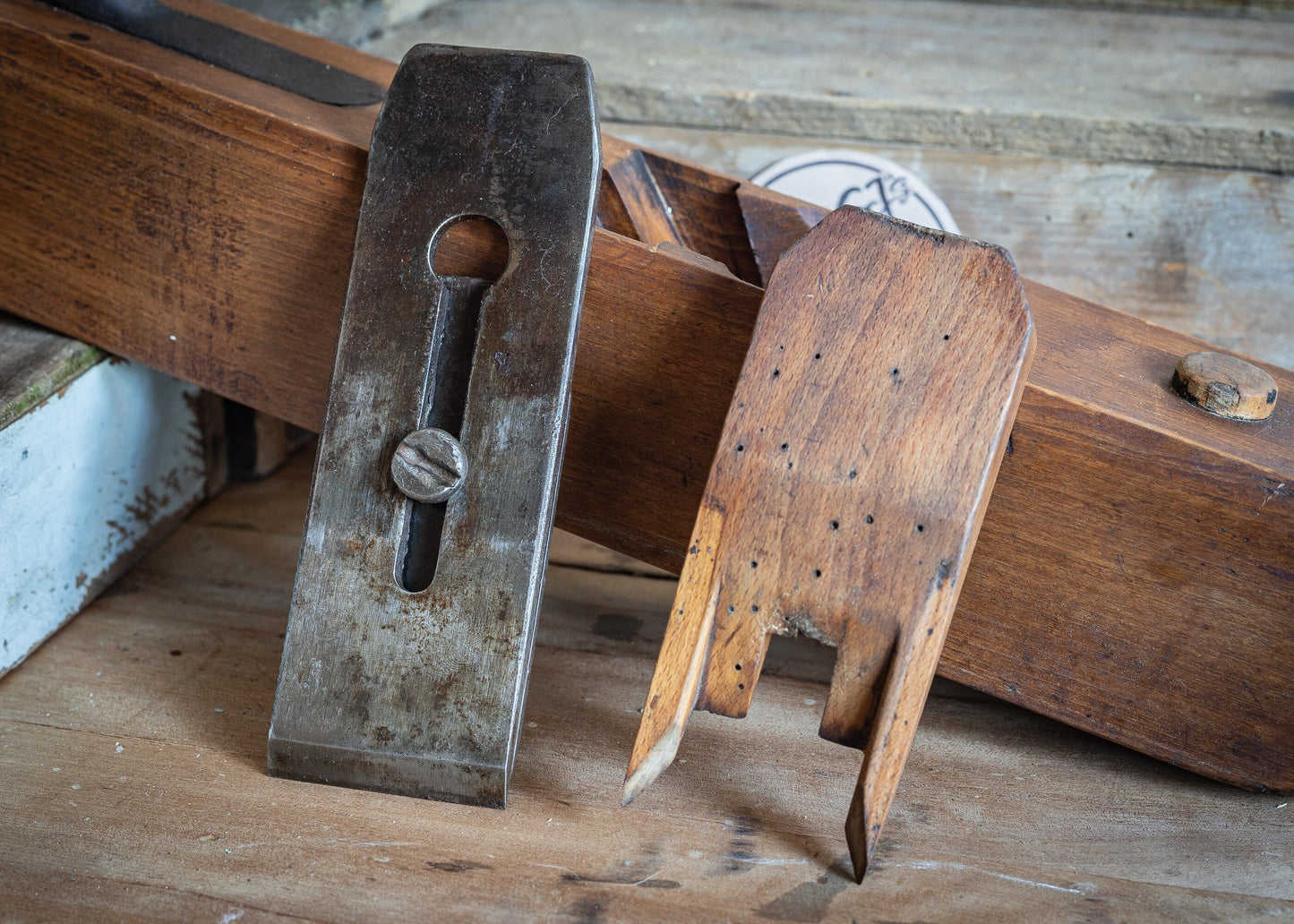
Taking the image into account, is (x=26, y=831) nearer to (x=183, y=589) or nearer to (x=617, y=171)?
(x=183, y=589)

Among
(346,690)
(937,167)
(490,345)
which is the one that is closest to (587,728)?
(346,690)

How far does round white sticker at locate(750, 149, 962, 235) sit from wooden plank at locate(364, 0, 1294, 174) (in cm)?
8

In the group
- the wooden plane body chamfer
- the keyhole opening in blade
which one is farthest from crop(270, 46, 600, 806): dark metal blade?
the wooden plane body chamfer

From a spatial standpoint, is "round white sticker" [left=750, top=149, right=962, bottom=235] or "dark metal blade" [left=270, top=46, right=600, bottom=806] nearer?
"dark metal blade" [left=270, top=46, right=600, bottom=806]

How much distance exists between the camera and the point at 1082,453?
94 cm

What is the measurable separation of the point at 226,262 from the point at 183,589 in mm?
409

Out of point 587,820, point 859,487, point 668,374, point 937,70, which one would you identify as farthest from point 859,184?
point 587,820

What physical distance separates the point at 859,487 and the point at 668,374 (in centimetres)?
27

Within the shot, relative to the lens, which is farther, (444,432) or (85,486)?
(85,486)

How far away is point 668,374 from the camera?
3.43ft

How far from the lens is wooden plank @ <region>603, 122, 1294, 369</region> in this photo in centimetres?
154

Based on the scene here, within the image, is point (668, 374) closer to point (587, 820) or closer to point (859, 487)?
point (859, 487)

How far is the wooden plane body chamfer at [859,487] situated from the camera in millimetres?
830

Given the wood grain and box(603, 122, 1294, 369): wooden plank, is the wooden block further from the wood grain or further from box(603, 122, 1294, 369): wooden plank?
box(603, 122, 1294, 369): wooden plank
